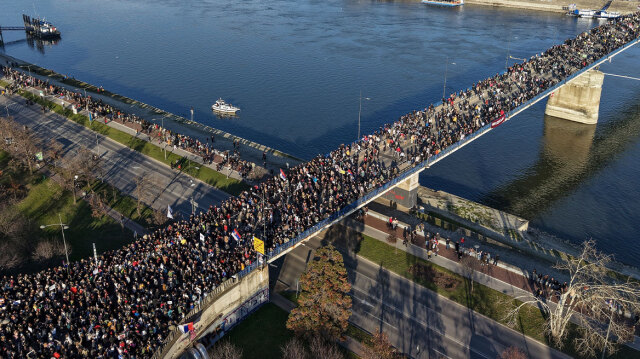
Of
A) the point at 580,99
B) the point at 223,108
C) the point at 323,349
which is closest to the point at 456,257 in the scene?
the point at 323,349

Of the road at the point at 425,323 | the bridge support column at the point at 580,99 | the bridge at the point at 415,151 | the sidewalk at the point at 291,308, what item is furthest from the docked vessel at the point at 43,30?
the road at the point at 425,323

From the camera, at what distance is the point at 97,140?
258 feet

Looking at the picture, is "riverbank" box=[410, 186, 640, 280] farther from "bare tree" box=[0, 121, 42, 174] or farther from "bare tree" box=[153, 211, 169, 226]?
"bare tree" box=[0, 121, 42, 174]

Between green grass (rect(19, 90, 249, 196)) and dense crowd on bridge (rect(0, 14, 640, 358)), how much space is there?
12.3 m

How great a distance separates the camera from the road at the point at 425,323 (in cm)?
4256

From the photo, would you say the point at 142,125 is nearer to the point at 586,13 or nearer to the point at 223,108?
the point at 223,108

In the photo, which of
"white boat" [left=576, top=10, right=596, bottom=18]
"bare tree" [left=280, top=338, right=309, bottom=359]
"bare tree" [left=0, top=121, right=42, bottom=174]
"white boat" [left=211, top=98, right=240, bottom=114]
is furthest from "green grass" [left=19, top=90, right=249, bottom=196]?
"white boat" [left=576, top=10, right=596, bottom=18]

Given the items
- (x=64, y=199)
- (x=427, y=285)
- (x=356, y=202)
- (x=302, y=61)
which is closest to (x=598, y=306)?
(x=427, y=285)

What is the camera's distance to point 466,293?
4838 cm

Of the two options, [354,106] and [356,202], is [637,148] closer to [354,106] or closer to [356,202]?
[354,106]

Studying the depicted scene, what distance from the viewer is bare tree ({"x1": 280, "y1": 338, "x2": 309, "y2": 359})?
39188 millimetres

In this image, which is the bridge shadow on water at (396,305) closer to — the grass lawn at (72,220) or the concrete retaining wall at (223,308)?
Answer: the concrete retaining wall at (223,308)

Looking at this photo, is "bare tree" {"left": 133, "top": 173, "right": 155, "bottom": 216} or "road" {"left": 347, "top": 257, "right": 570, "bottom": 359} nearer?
"road" {"left": 347, "top": 257, "right": 570, "bottom": 359}

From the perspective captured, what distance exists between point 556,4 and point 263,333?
169 metres
